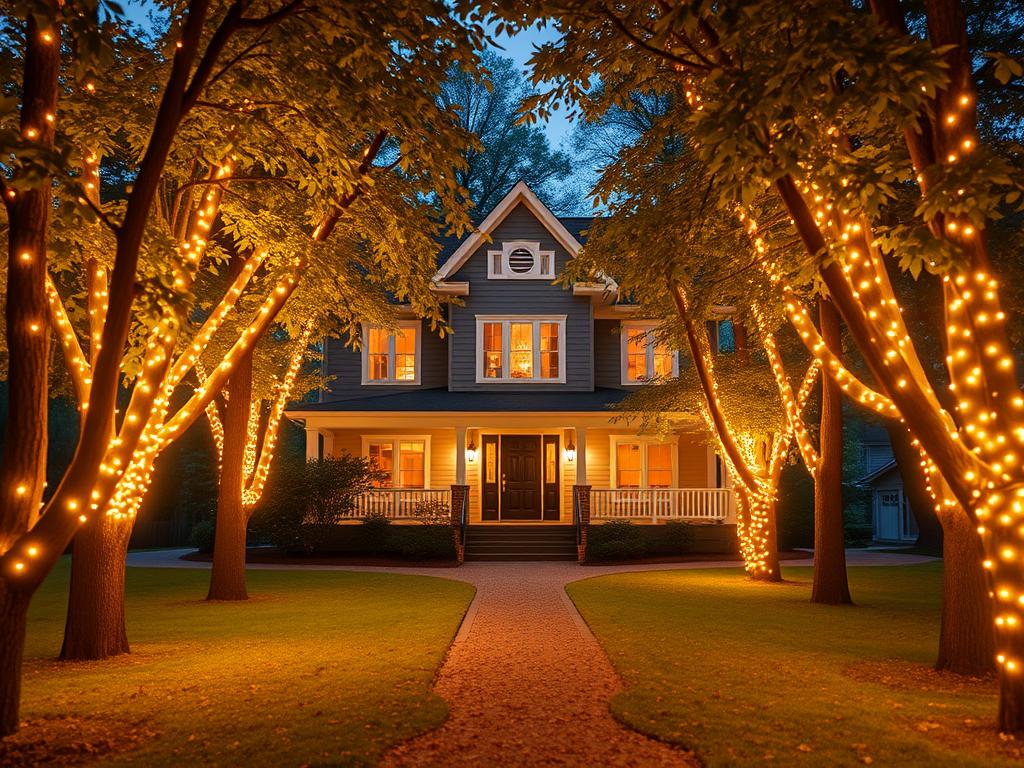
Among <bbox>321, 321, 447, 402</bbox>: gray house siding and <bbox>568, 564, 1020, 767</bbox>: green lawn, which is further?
<bbox>321, 321, 447, 402</bbox>: gray house siding

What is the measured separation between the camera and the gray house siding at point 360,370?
2303 centimetres

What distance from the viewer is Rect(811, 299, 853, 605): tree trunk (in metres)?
12.4

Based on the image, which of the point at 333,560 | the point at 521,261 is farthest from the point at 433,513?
the point at 521,261

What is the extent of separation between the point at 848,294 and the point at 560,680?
396cm

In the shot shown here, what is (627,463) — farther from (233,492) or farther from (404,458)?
(233,492)

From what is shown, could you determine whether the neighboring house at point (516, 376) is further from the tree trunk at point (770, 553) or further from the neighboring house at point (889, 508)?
the neighboring house at point (889, 508)

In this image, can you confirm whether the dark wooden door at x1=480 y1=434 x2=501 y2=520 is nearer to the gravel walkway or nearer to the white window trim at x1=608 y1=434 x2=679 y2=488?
the white window trim at x1=608 y1=434 x2=679 y2=488

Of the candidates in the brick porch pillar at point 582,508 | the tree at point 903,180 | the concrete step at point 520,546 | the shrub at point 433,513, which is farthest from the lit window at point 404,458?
the tree at point 903,180

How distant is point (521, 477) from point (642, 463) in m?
3.49

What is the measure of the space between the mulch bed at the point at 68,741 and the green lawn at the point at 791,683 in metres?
3.33

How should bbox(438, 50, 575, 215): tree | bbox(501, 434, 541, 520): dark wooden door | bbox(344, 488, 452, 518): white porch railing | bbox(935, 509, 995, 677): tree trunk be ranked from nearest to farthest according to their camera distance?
1. bbox(935, 509, 995, 677): tree trunk
2. bbox(344, 488, 452, 518): white porch railing
3. bbox(501, 434, 541, 520): dark wooden door
4. bbox(438, 50, 575, 215): tree

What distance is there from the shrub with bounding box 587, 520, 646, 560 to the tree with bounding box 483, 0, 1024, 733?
13.4 metres

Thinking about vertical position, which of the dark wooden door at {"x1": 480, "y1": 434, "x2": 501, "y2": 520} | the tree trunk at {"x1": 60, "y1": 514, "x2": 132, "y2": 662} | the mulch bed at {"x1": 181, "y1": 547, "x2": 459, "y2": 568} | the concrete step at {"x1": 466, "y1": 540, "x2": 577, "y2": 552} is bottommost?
the mulch bed at {"x1": 181, "y1": 547, "x2": 459, "y2": 568}

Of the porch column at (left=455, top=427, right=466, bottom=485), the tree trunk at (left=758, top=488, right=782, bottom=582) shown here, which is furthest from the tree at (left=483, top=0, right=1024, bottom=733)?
the porch column at (left=455, top=427, right=466, bottom=485)
